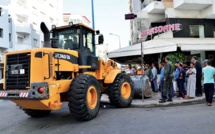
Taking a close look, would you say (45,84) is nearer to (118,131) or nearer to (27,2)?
(118,131)

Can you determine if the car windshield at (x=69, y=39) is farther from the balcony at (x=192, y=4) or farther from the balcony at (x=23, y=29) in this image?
the balcony at (x=23, y=29)

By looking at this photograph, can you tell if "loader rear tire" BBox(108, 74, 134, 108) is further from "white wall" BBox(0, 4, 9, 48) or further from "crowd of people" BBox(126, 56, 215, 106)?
"white wall" BBox(0, 4, 9, 48)

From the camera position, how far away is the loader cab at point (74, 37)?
312 inches

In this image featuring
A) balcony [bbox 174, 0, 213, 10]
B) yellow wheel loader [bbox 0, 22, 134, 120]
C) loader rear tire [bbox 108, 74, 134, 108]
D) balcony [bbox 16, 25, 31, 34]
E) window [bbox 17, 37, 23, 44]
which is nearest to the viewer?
yellow wheel loader [bbox 0, 22, 134, 120]

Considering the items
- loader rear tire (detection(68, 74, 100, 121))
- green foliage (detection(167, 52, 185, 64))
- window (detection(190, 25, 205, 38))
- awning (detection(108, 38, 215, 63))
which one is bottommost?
loader rear tire (detection(68, 74, 100, 121))

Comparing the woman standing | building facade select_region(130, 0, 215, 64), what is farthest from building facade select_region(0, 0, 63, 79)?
the woman standing

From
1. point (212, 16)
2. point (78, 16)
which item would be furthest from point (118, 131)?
point (78, 16)

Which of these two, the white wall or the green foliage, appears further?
the white wall

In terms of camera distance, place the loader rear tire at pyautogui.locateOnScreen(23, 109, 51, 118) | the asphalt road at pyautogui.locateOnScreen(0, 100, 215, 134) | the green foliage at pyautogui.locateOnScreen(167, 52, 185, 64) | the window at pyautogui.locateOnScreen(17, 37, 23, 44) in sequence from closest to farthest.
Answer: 1. the asphalt road at pyautogui.locateOnScreen(0, 100, 215, 134)
2. the loader rear tire at pyautogui.locateOnScreen(23, 109, 51, 118)
3. the green foliage at pyautogui.locateOnScreen(167, 52, 185, 64)
4. the window at pyautogui.locateOnScreen(17, 37, 23, 44)

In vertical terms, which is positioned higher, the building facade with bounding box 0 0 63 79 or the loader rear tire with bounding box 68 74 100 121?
the building facade with bounding box 0 0 63 79

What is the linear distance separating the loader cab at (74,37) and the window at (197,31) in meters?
12.1

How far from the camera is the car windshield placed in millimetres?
7941

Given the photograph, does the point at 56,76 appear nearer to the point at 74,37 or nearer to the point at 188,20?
the point at 74,37

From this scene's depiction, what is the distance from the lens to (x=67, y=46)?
26.3 feet
